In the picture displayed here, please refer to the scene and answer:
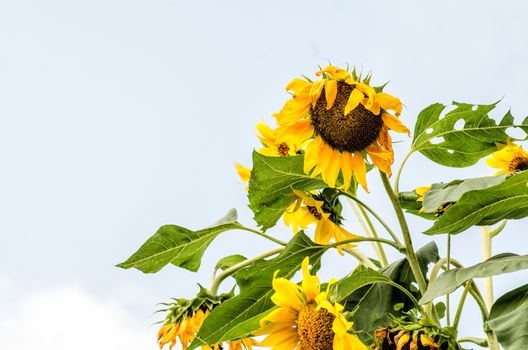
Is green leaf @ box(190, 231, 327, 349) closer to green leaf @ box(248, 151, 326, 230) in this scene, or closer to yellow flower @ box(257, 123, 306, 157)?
Answer: green leaf @ box(248, 151, 326, 230)

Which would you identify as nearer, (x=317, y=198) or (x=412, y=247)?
(x=412, y=247)

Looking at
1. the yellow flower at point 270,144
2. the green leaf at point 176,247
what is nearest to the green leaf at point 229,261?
the green leaf at point 176,247

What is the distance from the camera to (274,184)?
0.98 metres

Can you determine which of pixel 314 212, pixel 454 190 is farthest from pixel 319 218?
pixel 454 190

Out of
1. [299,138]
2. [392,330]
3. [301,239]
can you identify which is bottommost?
[392,330]

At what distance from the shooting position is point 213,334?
0.93 metres

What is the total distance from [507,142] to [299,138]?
0.93 ft

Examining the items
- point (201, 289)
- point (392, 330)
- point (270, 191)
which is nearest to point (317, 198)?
point (270, 191)

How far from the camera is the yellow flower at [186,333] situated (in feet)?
3.30

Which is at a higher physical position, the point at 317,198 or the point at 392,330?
the point at 317,198

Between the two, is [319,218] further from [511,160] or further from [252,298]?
[511,160]

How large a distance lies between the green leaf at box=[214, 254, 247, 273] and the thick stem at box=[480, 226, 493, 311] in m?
0.34

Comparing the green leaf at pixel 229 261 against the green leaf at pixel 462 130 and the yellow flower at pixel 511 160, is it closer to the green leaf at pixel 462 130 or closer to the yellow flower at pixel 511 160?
the green leaf at pixel 462 130

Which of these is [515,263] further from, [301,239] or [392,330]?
[301,239]
